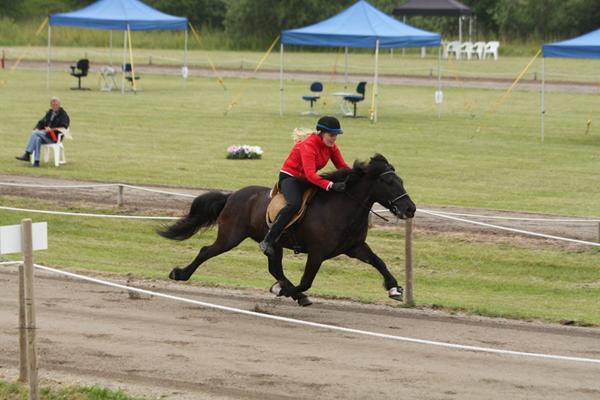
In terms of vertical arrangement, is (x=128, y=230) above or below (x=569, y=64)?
below

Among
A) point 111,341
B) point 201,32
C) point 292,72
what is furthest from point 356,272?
point 201,32

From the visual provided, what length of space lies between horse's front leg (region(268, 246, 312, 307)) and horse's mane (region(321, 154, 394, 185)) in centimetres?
108

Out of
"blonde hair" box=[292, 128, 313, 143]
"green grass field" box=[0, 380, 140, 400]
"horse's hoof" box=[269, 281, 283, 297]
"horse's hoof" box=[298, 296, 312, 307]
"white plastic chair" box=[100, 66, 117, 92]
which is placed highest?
"white plastic chair" box=[100, 66, 117, 92]

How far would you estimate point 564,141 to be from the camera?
1331 inches

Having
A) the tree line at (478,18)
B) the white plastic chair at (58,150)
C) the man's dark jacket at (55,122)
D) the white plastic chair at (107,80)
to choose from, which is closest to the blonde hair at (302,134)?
the white plastic chair at (58,150)

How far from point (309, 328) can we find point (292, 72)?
48.8 meters

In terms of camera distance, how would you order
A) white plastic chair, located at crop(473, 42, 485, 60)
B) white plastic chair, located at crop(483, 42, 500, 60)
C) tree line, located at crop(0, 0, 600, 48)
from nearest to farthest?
white plastic chair, located at crop(473, 42, 485, 60) < white plastic chair, located at crop(483, 42, 500, 60) < tree line, located at crop(0, 0, 600, 48)

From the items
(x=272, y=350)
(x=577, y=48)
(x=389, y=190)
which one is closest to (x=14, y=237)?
(x=272, y=350)

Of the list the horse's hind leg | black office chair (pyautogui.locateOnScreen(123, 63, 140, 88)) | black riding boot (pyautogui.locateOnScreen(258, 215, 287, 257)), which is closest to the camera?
black riding boot (pyautogui.locateOnScreen(258, 215, 287, 257))

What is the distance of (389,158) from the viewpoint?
29438 mm

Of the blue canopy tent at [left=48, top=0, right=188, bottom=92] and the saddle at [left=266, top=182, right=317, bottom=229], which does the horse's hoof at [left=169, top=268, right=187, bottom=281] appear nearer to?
the saddle at [left=266, top=182, right=317, bottom=229]

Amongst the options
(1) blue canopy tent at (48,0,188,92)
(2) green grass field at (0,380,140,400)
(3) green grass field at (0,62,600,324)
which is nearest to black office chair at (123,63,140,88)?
(3) green grass field at (0,62,600,324)

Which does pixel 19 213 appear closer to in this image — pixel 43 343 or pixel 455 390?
pixel 43 343

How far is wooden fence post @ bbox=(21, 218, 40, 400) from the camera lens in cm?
952
